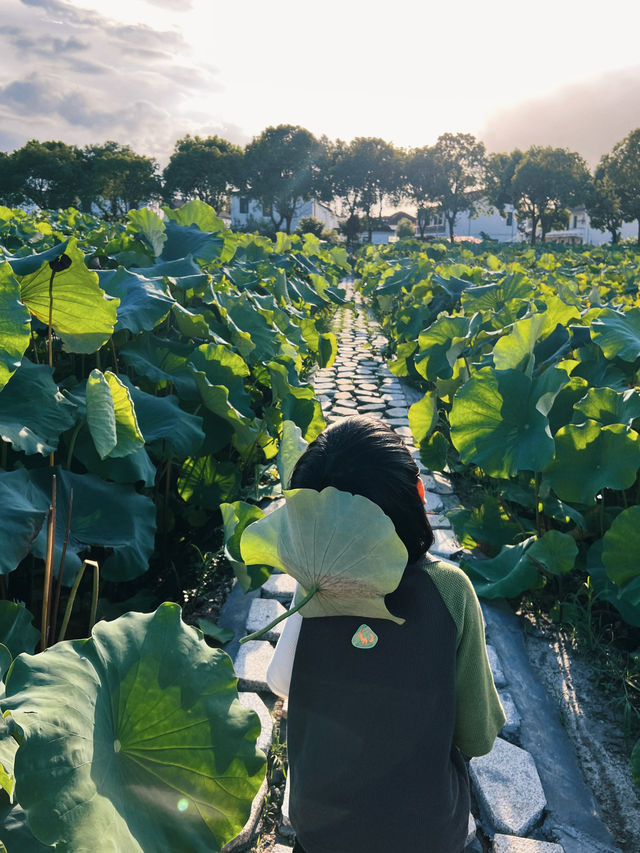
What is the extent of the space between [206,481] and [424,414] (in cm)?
112

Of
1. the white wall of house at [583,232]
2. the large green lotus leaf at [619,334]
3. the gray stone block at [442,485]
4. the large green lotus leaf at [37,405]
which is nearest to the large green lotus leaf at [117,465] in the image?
the large green lotus leaf at [37,405]

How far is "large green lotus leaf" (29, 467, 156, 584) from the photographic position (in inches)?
67.9

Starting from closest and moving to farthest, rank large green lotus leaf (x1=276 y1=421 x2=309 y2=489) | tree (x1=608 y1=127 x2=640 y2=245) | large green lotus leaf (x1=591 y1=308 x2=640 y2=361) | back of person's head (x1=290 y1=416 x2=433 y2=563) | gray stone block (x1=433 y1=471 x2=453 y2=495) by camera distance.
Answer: back of person's head (x1=290 y1=416 x2=433 y2=563) → large green lotus leaf (x1=276 y1=421 x2=309 y2=489) → large green lotus leaf (x1=591 y1=308 x2=640 y2=361) → gray stone block (x1=433 y1=471 x2=453 y2=495) → tree (x1=608 y1=127 x2=640 y2=245)

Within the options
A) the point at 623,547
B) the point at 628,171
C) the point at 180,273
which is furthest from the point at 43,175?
the point at 623,547

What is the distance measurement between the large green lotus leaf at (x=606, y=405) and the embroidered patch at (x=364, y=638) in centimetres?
156

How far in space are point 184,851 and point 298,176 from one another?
46.3 m

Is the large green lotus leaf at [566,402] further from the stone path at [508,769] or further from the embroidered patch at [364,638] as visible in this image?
the embroidered patch at [364,638]

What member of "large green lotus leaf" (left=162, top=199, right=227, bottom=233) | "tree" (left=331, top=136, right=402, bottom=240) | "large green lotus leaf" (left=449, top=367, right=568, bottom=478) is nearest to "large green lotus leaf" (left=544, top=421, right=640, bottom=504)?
"large green lotus leaf" (left=449, top=367, right=568, bottom=478)

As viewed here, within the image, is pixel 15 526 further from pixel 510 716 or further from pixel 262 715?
pixel 510 716

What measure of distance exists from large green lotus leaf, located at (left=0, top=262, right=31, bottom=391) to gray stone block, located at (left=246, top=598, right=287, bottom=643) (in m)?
1.21

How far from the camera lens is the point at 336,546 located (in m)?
0.81

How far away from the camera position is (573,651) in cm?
223

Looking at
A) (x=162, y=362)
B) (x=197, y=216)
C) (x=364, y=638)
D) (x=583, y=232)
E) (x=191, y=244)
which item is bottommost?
(x=364, y=638)

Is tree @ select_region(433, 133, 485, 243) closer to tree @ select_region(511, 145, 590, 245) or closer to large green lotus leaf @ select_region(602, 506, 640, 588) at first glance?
tree @ select_region(511, 145, 590, 245)
